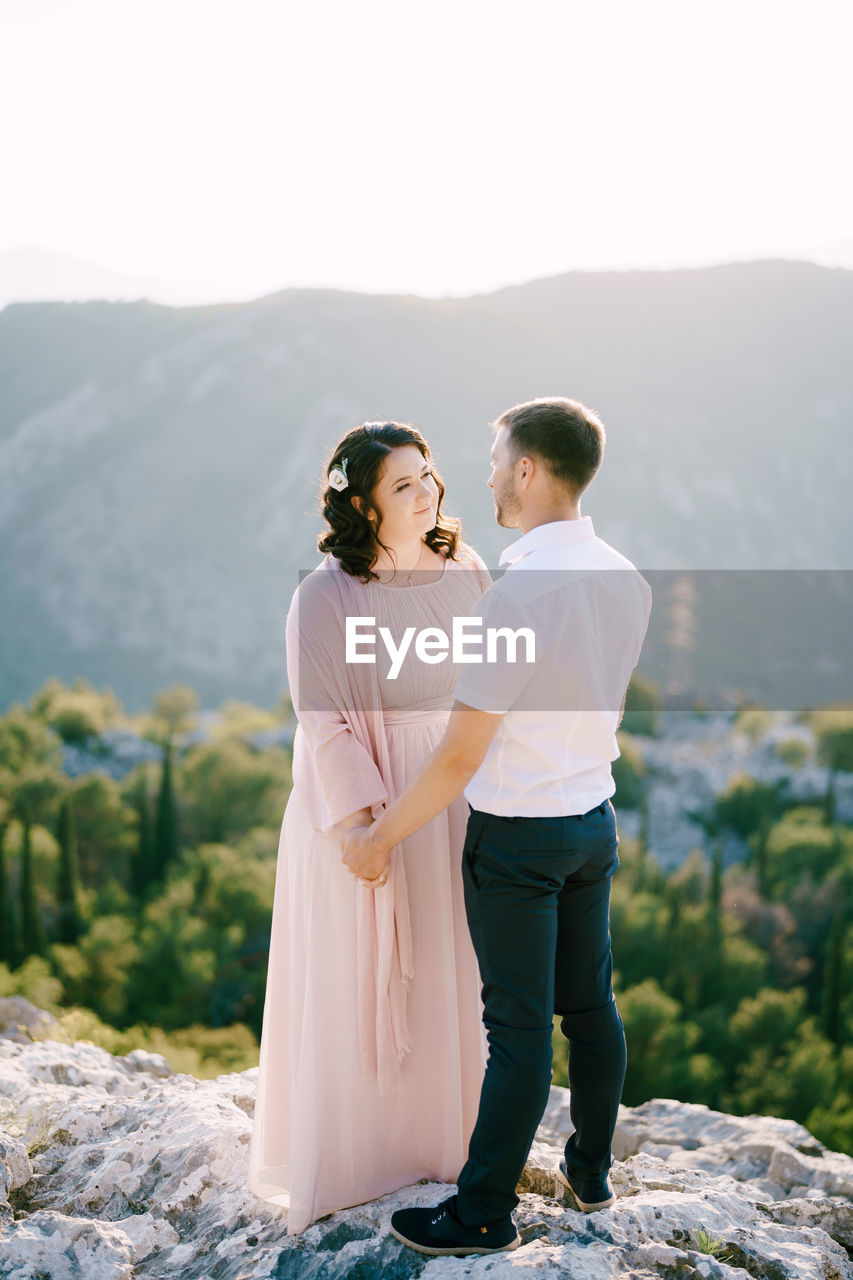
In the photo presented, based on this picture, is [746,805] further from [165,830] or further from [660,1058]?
[165,830]

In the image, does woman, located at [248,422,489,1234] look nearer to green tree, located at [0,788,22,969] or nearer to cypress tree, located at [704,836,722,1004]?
green tree, located at [0,788,22,969]

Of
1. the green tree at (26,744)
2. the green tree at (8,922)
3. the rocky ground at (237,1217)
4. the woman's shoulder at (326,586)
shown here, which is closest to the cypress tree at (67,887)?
the green tree at (8,922)

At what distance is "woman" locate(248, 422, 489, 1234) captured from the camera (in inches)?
89.1

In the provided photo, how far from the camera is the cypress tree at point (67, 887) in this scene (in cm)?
2188

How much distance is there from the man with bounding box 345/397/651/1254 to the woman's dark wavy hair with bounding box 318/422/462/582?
1.22 feet

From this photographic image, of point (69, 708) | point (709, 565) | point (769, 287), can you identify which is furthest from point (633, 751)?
point (769, 287)

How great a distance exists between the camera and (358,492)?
2.33 meters

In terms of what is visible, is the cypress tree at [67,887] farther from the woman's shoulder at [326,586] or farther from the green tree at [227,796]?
the woman's shoulder at [326,586]

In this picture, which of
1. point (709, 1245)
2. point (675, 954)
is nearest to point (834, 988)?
point (675, 954)

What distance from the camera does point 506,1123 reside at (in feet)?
6.51

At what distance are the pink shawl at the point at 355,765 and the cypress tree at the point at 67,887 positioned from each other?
21424mm

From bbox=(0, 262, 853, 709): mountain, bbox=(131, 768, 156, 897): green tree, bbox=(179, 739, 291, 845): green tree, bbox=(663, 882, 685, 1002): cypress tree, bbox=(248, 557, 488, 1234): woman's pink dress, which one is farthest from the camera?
bbox=(0, 262, 853, 709): mountain

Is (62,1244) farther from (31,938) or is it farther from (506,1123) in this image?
(31,938)

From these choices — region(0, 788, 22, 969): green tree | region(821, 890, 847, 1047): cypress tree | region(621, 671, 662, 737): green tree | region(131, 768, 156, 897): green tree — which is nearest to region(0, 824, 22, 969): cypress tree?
region(0, 788, 22, 969): green tree
